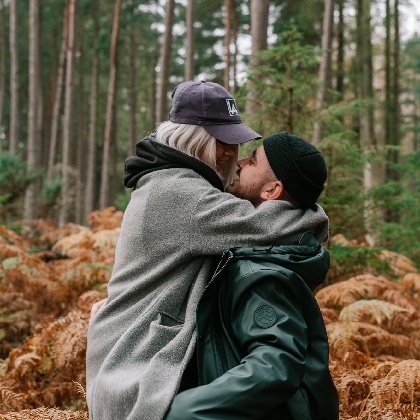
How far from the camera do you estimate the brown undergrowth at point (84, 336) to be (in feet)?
11.8

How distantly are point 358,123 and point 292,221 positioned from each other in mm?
19621

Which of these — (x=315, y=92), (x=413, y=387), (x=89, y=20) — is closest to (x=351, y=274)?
(x=315, y=92)

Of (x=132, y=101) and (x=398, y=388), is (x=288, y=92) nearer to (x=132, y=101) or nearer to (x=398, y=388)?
(x=398, y=388)

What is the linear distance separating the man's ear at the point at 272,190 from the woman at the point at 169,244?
81 millimetres

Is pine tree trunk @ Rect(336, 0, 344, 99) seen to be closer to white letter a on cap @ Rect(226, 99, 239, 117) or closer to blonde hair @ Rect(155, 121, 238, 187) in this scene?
white letter a on cap @ Rect(226, 99, 239, 117)

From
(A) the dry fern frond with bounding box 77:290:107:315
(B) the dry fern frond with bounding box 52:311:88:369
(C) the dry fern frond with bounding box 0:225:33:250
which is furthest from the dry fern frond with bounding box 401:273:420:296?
(C) the dry fern frond with bounding box 0:225:33:250

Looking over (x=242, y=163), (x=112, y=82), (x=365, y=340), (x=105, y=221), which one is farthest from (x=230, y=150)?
(x=112, y=82)

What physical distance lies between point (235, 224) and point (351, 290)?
411 cm

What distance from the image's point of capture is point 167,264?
1914 mm

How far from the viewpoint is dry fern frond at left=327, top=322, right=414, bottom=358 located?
471 cm

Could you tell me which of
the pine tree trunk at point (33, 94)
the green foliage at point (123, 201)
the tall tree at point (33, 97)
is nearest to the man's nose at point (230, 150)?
the green foliage at point (123, 201)

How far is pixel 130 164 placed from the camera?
2.14 meters

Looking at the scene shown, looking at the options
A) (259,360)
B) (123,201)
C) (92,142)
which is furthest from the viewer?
(92,142)

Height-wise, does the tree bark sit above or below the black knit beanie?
above
